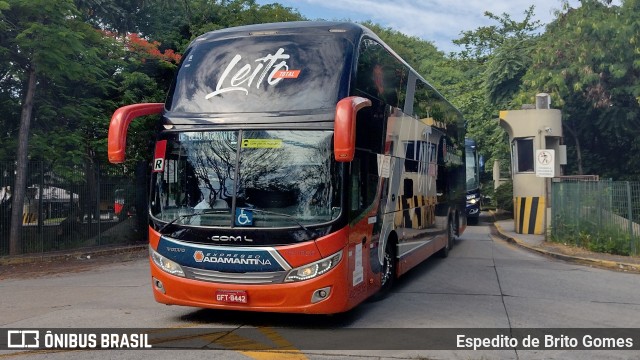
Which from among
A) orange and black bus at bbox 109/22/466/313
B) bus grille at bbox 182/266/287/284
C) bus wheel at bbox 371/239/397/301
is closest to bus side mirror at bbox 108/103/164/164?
orange and black bus at bbox 109/22/466/313

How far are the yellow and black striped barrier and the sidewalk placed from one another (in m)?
0.62

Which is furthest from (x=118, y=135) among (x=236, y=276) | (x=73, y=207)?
(x=73, y=207)

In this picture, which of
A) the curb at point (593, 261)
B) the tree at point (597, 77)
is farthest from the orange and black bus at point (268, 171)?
the tree at point (597, 77)

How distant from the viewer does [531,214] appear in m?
19.5

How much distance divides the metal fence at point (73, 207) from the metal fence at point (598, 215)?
12.9 metres

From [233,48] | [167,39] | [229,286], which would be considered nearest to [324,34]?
[233,48]

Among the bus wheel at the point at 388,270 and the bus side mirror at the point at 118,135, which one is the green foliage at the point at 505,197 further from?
the bus side mirror at the point at 118,135

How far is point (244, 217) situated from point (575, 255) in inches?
401

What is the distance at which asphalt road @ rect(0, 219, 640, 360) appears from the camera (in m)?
6.42

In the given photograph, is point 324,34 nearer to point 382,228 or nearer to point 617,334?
point 382,228

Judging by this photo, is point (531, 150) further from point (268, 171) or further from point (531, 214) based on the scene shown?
point (268, 171)

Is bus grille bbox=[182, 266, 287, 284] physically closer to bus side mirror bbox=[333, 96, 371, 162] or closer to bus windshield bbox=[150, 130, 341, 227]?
bus windshield bbox=[150, 130, 341, 227]

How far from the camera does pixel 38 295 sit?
33.8ft

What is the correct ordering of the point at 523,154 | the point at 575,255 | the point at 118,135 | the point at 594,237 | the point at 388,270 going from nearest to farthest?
1. the point at 118,135
2. the point at 388,270
3. the point at 575,255
4. the point at 594,237
5. the point at 523,154
